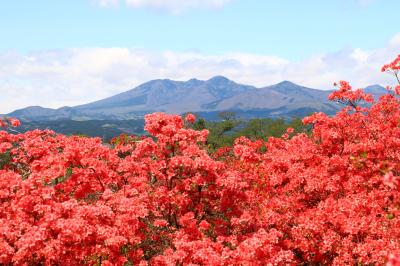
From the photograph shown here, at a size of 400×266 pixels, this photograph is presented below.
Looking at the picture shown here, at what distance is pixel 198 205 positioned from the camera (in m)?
19.0

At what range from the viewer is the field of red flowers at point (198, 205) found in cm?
1379

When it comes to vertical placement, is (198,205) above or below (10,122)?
below

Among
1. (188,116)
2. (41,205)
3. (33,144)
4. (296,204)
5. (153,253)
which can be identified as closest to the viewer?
(41,205)

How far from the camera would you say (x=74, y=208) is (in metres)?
14.4

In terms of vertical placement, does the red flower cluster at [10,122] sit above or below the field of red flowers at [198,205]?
above

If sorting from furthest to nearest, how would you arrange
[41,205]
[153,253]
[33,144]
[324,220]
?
1. [33,144]
2. [153,253]
3. [324,220]
4. [41,205]

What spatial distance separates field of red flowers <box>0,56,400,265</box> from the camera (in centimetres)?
1379

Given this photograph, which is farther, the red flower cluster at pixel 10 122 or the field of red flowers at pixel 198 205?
the red flower cluster at pixel 10 122

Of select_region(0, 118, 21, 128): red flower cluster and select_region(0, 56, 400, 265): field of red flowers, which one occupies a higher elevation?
select_region(0, 118, 21, 128): red flower cluster

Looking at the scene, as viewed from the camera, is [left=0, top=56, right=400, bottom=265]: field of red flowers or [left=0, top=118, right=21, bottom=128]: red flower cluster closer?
[left=0, top=56, right=400, bottom=265]: field of red flowers

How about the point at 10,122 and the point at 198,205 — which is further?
the point at 10,122

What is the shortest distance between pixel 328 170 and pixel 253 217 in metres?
5.18

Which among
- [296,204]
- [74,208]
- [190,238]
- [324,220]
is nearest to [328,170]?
[296,204]

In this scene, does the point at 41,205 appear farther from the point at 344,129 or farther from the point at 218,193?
the point at 344,129
